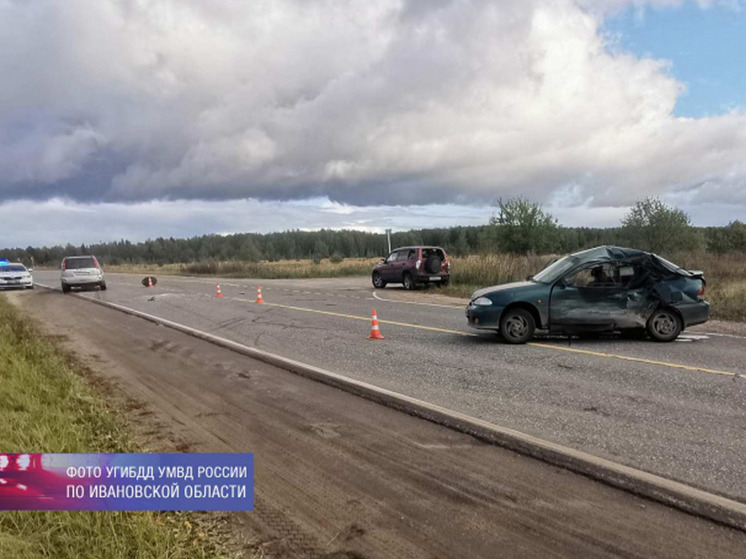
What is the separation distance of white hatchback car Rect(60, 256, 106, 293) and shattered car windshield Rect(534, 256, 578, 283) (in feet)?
72.6

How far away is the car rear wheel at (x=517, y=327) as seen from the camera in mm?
10234

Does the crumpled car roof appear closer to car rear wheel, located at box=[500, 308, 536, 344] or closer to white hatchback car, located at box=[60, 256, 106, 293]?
car rear wheel, located at box=[500, 308, 536, 344]

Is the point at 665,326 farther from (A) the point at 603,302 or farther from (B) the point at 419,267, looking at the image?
(B) the point at 419,267

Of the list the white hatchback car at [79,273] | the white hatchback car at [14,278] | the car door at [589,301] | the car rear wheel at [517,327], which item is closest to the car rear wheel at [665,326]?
the car door at [589,301]

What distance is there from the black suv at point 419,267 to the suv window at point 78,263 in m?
14.0

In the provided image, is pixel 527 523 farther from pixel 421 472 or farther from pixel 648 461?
pixel 648 461

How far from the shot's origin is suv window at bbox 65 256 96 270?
26092mm

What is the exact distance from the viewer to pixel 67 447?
15.1ft

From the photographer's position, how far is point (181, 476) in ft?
11.0

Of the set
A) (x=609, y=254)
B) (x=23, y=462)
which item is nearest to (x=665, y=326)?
(x=609, y=254)

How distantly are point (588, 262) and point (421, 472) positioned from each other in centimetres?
701

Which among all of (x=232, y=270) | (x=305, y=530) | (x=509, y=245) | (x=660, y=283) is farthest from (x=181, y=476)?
(x=232, y=270)

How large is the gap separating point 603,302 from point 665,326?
4.13 feet

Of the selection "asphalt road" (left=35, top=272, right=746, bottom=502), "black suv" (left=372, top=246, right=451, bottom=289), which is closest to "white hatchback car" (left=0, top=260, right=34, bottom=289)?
"black suv" (left=372, top=246, right=451, bottom=289)
